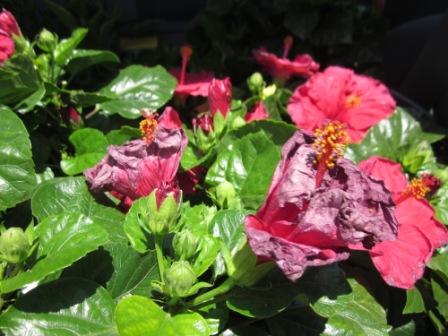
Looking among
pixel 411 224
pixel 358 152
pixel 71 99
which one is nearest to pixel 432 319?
pixel 411 224

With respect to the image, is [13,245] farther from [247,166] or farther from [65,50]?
[65,50]

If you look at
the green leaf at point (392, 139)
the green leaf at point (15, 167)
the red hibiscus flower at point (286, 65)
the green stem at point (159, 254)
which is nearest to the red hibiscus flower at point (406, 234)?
the green leaf at point (392, 139)

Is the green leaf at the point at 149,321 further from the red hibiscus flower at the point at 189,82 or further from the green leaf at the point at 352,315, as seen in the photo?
the red hibiscus flower at the point at 189,82

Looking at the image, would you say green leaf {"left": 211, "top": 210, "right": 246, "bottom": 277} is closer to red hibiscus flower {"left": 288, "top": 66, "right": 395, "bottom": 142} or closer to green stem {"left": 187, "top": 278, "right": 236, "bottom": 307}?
green stem {"left": 187, "top": 278, "right": 236, "bottom": 307}

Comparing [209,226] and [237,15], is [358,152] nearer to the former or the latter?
[209,226]

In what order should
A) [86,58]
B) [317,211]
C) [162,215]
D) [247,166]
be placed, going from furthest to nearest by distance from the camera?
1. [86,58]
2. [247,166]
3. [162,215]
4. [317,211]

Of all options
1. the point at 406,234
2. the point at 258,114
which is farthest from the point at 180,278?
the point at 258,114

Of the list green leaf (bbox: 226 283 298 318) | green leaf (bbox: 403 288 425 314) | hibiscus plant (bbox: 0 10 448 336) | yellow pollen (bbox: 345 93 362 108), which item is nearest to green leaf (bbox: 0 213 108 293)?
hibiscus plant (bbox: 0 10 448 336)

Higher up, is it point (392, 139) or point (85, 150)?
point (392, 139)
